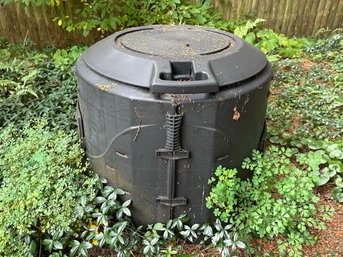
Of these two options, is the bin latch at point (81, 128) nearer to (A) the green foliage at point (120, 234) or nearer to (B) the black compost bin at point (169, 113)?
(B) the black compost bin at point (169, 113)

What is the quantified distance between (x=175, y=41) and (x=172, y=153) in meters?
0.80

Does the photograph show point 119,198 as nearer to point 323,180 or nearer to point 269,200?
point 269,200

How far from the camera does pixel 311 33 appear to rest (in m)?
5.96

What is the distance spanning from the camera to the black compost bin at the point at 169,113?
5.69ft

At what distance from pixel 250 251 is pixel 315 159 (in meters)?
0.71

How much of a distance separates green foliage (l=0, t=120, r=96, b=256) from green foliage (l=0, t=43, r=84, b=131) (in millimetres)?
464

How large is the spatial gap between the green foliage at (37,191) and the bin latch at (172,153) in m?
0.51

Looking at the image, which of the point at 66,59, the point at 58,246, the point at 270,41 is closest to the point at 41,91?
the point at 66,59

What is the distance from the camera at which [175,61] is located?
1.82 meters

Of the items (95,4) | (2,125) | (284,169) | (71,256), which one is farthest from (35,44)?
(284,169)

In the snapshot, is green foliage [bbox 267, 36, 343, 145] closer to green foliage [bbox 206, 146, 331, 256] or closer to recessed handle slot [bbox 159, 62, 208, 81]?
green foliage [bbox 206, 146, 331, 256]

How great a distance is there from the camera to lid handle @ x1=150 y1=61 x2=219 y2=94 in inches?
65.6

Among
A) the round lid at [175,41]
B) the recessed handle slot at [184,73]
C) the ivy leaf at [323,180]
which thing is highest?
the round lid at [175,41]

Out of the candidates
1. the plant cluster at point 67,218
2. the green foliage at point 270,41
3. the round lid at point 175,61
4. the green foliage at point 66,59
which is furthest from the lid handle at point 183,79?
the green foliage at point 270,41
